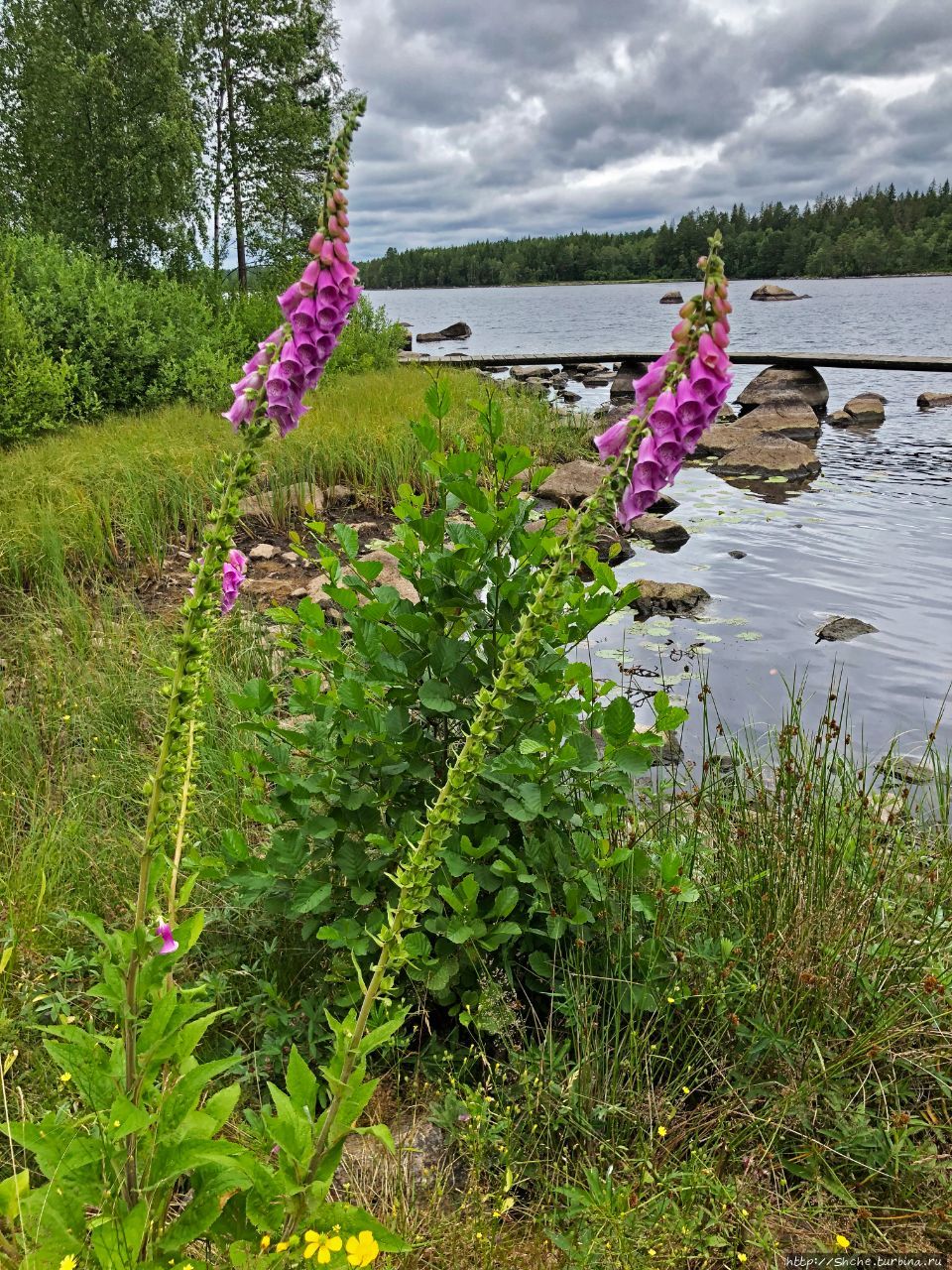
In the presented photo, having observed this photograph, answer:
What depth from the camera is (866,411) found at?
20.5 meters

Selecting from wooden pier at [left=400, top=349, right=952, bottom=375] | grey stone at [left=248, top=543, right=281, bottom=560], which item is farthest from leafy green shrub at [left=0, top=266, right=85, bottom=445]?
wooden pier at [left=400, top=349, right=952, bottom=375]

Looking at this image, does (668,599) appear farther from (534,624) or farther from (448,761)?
(534,624)

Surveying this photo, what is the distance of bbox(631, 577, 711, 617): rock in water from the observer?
327 inches

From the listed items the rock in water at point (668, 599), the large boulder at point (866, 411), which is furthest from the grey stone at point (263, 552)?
the large boulder at point (866, 411)

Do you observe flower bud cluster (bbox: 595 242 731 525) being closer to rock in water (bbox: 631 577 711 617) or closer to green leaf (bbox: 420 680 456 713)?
green leaf (bbox: 420 680 456 713)

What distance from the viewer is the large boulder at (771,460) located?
15273 mm

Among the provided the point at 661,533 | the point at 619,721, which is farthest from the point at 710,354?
the point at 661,533

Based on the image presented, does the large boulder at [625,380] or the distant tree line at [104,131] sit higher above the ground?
the distant tree line at [104,131]

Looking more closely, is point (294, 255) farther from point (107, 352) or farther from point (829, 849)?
point (829, 849)

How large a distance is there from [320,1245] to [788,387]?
22636 mm

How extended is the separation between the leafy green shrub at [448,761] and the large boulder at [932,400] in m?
23.6

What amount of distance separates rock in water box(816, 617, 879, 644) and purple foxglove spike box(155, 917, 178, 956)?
23.3ft

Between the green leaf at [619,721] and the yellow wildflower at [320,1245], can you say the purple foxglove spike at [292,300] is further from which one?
the yellow wildflower at [320,1245]

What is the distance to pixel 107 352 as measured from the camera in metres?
11.8
